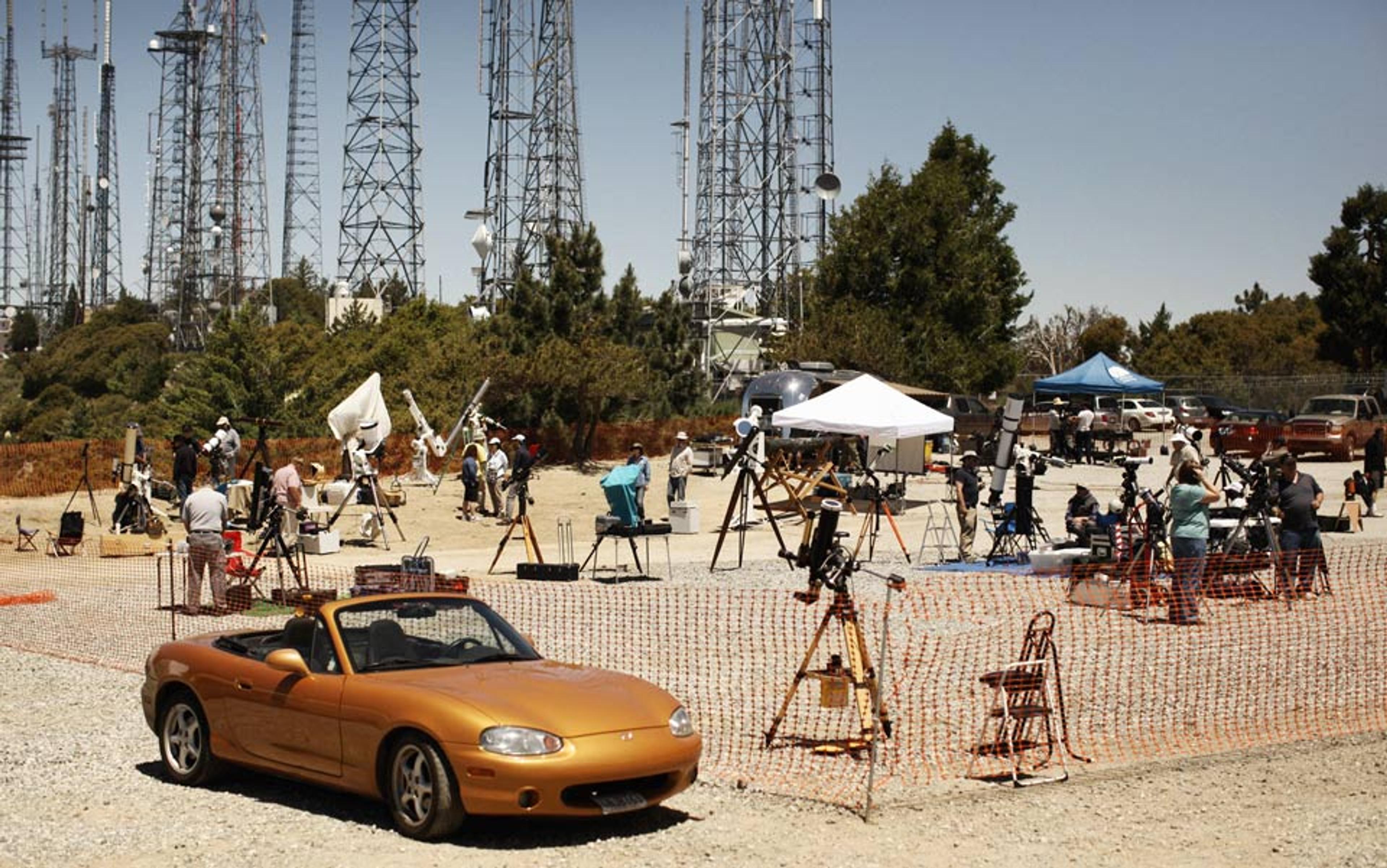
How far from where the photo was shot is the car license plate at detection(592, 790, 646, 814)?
26.1ft

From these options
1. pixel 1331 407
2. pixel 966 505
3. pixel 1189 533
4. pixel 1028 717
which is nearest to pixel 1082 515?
pixel 966 505

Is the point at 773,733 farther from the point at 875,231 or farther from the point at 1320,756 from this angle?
the point at 875,231

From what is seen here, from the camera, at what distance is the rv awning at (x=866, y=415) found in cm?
2259

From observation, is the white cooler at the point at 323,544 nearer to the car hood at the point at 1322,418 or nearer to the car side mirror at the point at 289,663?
the car side mirror at the point at 289,663

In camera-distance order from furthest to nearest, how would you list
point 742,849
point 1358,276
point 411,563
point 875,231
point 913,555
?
1. point 1358,276
2. point 875,231
3. point 913,555
4. point 411,563
5. point 742,849

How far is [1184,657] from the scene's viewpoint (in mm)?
14086

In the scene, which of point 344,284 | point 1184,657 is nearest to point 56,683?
point 1184,657

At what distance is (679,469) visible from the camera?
97.6ft

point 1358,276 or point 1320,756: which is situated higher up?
point 1358,276

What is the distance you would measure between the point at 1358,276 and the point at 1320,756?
60.6 m

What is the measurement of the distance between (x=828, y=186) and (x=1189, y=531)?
148 ft

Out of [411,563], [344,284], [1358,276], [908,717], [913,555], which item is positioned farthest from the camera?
[344,284]

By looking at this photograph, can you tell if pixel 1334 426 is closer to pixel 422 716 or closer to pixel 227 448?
pixel 227 448

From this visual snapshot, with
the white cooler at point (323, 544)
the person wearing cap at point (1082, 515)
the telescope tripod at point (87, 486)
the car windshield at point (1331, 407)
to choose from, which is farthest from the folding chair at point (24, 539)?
the car windshield at point (1331, 407)
